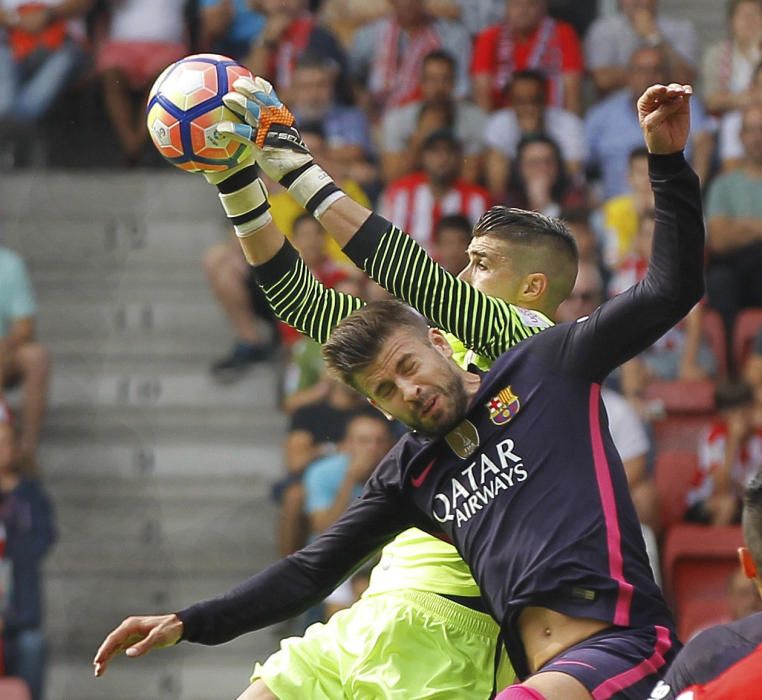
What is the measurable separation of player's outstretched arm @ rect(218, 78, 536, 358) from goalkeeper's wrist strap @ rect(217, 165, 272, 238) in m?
0.19

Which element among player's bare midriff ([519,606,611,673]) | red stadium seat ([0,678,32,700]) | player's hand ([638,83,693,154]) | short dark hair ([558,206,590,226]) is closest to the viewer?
player's hand ([638,83,693,154])

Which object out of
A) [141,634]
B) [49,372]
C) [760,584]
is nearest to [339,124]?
[49,372]

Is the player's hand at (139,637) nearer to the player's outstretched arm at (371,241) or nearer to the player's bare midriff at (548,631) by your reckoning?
the player's bare midriff at (548,631)

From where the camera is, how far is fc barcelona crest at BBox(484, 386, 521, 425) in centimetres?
400

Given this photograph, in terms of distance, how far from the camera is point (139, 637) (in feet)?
13.8

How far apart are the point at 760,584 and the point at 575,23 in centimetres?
781

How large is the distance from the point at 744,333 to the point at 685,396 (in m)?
0.49

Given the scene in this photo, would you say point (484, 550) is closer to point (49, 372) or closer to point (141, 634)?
point (141, 634)

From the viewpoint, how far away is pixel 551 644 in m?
3.85

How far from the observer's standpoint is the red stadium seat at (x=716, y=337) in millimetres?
8680

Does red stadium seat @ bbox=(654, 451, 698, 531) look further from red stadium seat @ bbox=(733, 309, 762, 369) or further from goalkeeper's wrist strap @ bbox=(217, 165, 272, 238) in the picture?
goalkeeper's wrist strap @ bbox=(217, 165, 272, 238)

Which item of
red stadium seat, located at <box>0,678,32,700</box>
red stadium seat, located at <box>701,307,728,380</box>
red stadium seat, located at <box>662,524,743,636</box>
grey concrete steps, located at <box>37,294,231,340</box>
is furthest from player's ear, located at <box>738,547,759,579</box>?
grey concrete steps, located at <box>37,294,231,340</box>

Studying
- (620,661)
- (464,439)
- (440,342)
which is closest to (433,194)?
(440,342)

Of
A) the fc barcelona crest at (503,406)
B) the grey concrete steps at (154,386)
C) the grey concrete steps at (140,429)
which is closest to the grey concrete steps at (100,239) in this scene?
the grey concrete steps at (140,429)
